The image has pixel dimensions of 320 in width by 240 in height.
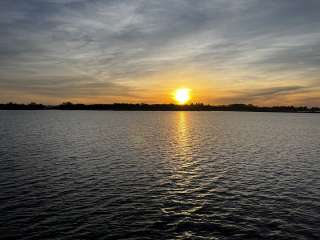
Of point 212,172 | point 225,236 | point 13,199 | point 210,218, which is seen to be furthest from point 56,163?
point 225,236

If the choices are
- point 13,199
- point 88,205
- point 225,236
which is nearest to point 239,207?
point 225,236

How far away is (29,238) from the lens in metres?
23.5

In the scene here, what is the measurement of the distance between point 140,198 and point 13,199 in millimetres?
14055

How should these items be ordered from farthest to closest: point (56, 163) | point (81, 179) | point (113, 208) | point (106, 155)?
point (106, 155) → point (56, 163) → point (81, 179) → point (113, 208)

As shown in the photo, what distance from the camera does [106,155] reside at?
202 ft

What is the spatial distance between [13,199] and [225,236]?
2303 centimetres

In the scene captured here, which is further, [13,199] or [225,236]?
[13,199]

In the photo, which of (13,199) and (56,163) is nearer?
(13,199)

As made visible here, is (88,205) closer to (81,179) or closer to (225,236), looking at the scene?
(81,179)

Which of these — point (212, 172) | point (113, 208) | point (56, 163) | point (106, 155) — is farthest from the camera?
point (106, 155)

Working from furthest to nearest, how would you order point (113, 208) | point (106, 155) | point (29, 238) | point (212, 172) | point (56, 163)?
point (106, 155), point (56, 163), point (212, 172), point (113, 208), point (29, 238)

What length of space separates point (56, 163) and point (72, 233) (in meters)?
29.4

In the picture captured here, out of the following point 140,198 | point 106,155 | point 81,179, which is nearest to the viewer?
point 140,198

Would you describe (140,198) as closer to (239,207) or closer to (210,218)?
(210,218)
